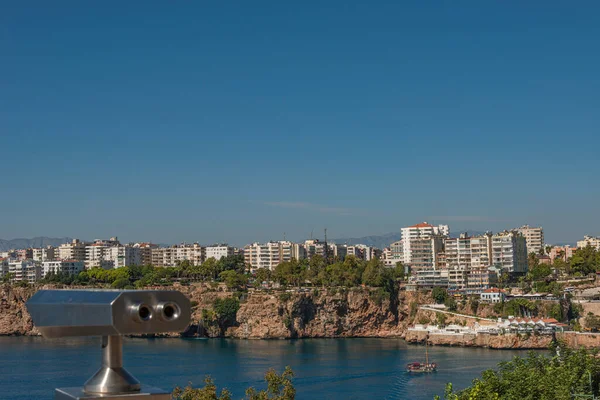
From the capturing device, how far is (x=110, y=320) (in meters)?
1.12

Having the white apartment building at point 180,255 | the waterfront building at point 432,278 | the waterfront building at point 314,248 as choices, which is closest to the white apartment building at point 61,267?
the white apartment building at point 180,255

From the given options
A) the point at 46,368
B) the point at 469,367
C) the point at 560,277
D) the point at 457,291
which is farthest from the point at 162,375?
the point at 560,277

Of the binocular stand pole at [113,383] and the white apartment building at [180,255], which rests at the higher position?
the white apartment building at [180,255]

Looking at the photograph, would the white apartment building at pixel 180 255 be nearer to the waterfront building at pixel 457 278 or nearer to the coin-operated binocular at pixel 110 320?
the waterfront building at pixel 457 278

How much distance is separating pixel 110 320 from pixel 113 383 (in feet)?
0.39

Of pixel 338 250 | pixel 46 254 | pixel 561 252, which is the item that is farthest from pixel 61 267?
pixel 561 252

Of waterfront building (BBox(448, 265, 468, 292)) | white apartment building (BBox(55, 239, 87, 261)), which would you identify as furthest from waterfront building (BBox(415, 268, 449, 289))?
white apartment building (BBox(55, 239, 87, 261))

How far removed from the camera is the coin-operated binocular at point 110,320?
1.13m

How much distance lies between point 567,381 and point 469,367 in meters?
16.7

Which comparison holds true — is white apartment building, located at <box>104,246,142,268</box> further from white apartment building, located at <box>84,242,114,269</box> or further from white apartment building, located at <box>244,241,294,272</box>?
white apartment building, located at <box>244,241,294,272</box>

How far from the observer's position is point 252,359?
25.1 metres

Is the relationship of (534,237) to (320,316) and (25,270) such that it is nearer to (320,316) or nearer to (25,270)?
(320,316)

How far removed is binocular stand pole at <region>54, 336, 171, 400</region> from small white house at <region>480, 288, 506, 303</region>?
32.1 meters

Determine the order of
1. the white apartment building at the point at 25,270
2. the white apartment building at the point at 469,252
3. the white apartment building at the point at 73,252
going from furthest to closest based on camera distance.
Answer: the white apartment building at the point at 73,252
the white apartment building at the point at 25,270
the white apartment building at the point at 469,252
